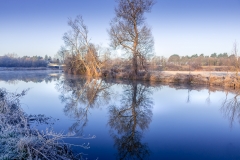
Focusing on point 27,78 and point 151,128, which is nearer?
point 151,128

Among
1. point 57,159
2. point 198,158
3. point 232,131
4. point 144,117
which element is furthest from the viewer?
point 144,117

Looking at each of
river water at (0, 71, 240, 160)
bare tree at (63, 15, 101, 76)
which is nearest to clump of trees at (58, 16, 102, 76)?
bare tree at (63, 15, 101, 76)

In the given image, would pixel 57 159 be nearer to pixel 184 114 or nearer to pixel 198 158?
pixel 198 158

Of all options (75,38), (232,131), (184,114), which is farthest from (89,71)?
(232,131)

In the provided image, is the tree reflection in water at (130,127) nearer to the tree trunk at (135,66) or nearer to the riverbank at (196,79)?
the riverbank at (196,79)

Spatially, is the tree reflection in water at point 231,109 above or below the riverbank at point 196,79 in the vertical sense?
below

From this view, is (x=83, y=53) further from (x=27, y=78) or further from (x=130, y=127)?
(x=130, y=127)

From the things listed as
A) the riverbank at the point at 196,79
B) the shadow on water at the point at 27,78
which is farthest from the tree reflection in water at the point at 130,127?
the shadow on water at the point at 27,78

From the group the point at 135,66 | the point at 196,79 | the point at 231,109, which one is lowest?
the point at 231,109

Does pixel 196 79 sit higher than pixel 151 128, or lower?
higher

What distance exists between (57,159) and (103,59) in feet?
71.5

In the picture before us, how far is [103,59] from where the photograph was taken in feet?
78.5

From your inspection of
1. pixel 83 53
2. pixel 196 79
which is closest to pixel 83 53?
pixel 83 53

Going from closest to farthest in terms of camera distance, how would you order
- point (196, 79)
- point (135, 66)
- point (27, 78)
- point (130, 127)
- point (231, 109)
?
point (130, 127)
point (231, 109)
point (196, 79)
point (135, 66)
point (27, 78)
